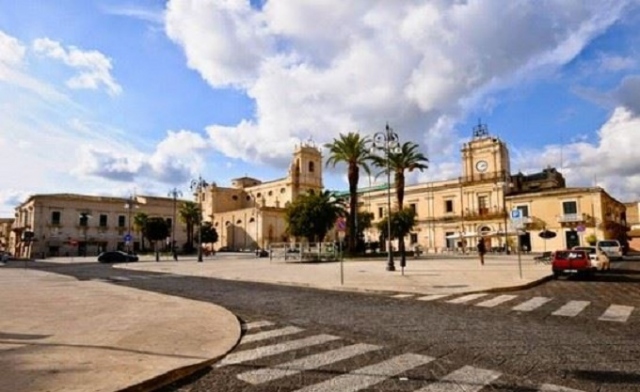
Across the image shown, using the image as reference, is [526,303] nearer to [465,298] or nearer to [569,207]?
[465,298]

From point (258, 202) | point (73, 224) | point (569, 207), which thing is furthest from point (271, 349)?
point (258, 202)

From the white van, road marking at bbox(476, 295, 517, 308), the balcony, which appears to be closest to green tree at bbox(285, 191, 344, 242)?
the white van

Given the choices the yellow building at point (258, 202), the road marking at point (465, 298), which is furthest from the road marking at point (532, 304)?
the yellow building at point (258, 202)

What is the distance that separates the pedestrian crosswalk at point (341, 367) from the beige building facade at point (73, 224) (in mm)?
70439

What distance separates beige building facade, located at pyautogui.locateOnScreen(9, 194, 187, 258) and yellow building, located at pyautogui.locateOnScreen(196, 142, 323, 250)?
12.7m

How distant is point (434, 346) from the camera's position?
7402mm

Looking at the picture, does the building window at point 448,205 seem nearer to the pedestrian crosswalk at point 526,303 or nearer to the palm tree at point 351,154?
the palm tree at point 351,154

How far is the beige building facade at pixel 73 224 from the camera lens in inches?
3086

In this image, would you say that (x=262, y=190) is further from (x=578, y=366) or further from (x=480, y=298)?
(x=578, y=366)

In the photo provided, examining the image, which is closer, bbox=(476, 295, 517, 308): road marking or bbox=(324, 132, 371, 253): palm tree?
bbox=(476, 295, 517, 308): road marking

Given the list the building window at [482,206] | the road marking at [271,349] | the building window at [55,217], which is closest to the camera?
the road marking at [271,349]

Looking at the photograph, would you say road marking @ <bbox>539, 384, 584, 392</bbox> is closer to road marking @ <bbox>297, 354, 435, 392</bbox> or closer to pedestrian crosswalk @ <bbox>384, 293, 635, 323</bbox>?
road marking @ <bbox>297, 354, 435, 392</bbox>

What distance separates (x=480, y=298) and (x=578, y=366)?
7.76 metres

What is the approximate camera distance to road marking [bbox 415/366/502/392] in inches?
209
